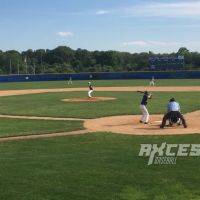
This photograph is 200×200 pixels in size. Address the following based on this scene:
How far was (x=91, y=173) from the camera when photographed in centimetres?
1159

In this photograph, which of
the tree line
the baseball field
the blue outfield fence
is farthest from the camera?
the tree line

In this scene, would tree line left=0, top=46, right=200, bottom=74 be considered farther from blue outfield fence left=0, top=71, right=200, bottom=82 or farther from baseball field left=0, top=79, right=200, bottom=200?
baseball field left=0, top=79, right=200, bottom=200

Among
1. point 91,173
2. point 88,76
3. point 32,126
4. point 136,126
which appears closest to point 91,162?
point 91,173

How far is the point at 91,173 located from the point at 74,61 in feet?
420

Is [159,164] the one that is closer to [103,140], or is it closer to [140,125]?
[103,140]

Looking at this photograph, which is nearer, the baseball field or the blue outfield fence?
the baseball field

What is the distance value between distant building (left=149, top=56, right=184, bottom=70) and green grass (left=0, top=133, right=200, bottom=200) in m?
68.5

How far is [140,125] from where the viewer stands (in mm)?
21125

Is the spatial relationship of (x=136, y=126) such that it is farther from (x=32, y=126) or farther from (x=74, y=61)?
(x=74, y=61)

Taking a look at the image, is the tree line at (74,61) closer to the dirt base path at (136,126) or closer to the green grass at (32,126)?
the dirt base path at (136,126)

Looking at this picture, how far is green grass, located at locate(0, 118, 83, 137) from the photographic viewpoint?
64.8ft

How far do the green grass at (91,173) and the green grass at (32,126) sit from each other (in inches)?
132

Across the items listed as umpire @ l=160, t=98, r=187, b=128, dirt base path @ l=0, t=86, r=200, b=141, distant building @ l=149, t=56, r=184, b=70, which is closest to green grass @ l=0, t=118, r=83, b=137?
dirt base path @ l=0, t=86, r=200, b=141

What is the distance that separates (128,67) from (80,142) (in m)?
104
